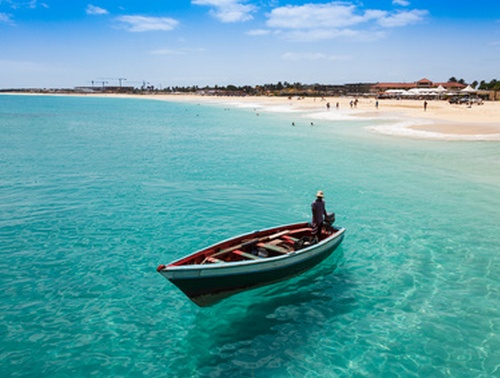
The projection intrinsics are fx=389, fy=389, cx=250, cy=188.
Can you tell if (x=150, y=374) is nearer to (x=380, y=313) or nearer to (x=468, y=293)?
(x=380, y=313)

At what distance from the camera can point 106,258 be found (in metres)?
13.4

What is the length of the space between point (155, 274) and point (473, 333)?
29.4 ft

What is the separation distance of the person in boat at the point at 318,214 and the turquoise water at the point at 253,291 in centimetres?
129

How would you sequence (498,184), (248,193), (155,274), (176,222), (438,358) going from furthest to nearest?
(498,184)
(248,193)
(176,222)
(155,274)
(438,358)

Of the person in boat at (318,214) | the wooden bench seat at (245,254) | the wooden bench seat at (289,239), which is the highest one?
the person in boat at (318,214)

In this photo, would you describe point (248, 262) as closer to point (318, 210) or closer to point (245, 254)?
A: point (245, 254)

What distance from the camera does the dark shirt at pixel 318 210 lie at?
12391 mm

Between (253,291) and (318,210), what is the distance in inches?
131

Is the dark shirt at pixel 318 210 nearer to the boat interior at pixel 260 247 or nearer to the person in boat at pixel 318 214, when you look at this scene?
the person in boat at pixel 318 214

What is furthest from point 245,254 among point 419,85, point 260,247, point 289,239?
point 419,85

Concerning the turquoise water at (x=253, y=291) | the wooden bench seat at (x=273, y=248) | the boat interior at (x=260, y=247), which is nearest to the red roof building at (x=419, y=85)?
the turquoise water at (x=253, y=291)

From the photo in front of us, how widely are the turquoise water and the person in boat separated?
129 centimetres

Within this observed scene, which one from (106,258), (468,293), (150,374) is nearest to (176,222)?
(106,258)

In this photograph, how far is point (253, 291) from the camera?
36.9 ft
